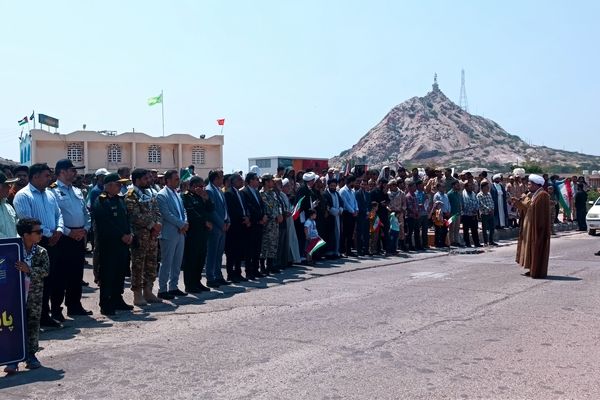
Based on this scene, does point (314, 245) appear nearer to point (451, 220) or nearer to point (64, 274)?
point (451, 220)

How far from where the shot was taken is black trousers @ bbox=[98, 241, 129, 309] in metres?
10.2

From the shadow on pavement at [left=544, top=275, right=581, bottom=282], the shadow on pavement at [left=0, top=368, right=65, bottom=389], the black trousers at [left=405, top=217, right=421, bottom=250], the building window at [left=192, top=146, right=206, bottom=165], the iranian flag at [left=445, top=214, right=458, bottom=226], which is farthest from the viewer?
the building window at [left=192, top=146, right=206, bottom=165]

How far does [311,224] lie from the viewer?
16.3 m

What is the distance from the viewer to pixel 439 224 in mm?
20906

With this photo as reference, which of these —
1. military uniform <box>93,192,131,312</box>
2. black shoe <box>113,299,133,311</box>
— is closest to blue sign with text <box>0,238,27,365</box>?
military uniform <box>93,192,131,312</box>

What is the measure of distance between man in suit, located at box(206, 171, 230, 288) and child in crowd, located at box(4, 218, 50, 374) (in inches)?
206

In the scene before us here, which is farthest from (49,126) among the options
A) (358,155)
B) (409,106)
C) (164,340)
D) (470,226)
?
(409,106)

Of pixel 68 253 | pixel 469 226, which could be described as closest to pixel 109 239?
pixel 68 253

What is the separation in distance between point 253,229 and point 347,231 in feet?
15.4

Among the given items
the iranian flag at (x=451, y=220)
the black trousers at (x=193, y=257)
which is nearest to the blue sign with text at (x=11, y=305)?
the black trousers at (x=193, y=257)

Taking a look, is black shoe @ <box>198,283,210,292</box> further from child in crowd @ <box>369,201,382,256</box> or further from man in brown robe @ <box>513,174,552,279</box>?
child in crowd @ <box>369,201,382,256</box>

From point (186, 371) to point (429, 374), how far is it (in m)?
2.42

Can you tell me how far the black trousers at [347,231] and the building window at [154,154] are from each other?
38652 mm

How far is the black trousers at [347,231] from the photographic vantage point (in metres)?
18.0
